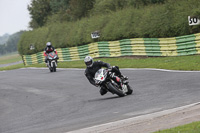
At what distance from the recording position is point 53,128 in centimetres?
834

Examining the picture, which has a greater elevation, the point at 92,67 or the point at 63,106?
the point at 92,67

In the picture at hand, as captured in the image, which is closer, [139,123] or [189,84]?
[139,123]

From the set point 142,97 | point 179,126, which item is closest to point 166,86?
point 142,97

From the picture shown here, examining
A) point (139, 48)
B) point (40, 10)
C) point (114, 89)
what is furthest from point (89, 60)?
point (40, 10)

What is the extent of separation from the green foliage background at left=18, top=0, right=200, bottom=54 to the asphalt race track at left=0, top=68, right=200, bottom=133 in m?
7.35

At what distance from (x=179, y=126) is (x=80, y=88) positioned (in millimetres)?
9074

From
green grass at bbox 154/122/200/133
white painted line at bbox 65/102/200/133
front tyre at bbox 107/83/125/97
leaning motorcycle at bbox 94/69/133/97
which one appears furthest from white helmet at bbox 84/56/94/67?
green grass at bbox 154/122/200/133

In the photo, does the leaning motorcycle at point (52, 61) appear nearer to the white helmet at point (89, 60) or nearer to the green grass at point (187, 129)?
the white helmet at point (89, 60)

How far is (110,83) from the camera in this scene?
11.7 meters

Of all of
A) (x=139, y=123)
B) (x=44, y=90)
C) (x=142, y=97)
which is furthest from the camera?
(x=44, y=90)

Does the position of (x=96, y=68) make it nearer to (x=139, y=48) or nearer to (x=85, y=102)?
(x=85, y=102)

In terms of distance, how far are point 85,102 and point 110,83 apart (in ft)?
2.87

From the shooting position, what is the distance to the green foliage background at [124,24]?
22781mm

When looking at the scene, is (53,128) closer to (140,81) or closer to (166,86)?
(166,86)
